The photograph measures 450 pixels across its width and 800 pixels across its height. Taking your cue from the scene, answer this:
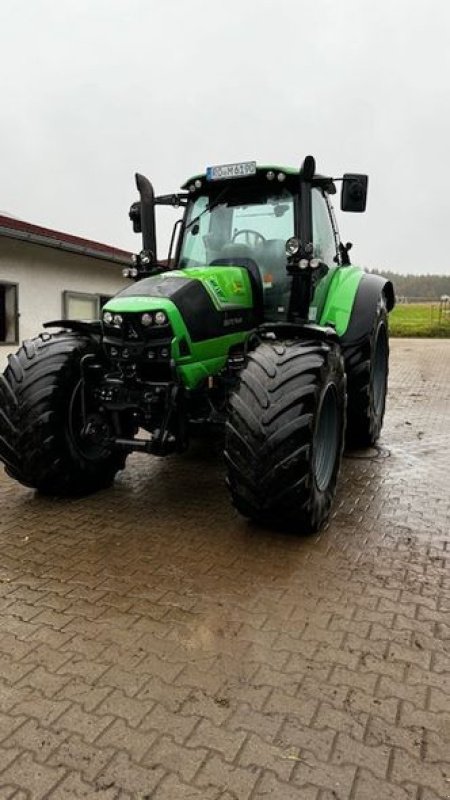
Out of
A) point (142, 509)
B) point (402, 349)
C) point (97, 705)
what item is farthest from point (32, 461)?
point (402, 349)

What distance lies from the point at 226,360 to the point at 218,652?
2.38m

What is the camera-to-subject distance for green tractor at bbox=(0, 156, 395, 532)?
11.6 ft

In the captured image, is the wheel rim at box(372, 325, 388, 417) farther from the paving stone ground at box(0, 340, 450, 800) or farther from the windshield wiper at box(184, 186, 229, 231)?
the windshield wiper at box(184, 186, 229, 231)

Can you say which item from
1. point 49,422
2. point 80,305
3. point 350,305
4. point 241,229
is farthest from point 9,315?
point 350,305

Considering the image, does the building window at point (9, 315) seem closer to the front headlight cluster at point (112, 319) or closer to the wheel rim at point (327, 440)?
the front headlight cluster at point (112, 319)

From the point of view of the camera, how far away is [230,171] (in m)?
4.62

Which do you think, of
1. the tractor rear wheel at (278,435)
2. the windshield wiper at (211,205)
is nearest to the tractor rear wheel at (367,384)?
the tractor rear wheel at (278,435)

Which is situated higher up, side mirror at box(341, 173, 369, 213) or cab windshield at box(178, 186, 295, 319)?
side mirror at box(341, 173, 369, 213)

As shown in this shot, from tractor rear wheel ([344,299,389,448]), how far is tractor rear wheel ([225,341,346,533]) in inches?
58.0

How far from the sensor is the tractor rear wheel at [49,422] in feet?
13.6

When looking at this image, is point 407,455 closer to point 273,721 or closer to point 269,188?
point 269,188

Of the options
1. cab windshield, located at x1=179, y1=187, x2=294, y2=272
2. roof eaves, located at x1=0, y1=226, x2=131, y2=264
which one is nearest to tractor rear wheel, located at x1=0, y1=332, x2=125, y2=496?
cab windshield, located at x1=179, y1=187, x2=294, y2=272

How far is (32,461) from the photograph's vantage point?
417 cm

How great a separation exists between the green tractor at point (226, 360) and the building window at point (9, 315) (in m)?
4.70
